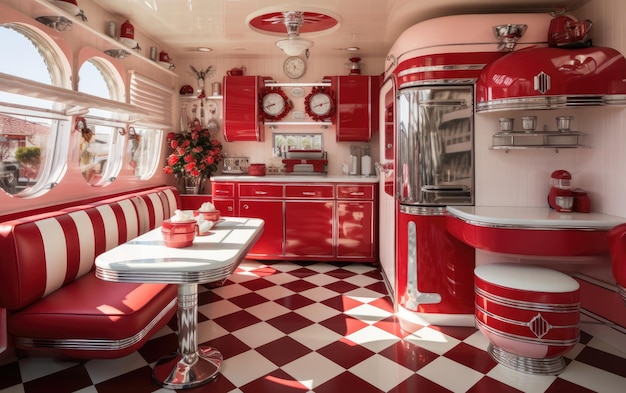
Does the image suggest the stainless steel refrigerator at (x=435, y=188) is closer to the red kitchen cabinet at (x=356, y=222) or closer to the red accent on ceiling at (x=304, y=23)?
the red accent on ceiling at (x=304, y=23)

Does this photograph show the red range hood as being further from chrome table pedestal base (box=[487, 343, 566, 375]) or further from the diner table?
the diner table

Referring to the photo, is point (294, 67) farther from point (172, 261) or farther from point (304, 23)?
point (172, 261)

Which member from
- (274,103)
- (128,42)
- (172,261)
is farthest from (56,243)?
(274,103)

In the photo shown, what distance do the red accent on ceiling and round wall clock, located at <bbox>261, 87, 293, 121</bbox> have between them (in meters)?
1.93

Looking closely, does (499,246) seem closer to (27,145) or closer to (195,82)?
(27,145)

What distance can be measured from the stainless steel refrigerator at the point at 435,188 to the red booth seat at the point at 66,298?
2.17 metres

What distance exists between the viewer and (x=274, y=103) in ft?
19.8

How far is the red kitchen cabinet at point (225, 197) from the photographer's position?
5.62m

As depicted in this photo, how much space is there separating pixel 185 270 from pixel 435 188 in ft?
7.63

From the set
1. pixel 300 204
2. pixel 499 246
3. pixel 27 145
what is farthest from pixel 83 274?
pixel 499 246

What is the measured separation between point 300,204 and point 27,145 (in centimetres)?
313

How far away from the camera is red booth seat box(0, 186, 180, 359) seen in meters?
2.55

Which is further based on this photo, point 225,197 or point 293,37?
point 225,197

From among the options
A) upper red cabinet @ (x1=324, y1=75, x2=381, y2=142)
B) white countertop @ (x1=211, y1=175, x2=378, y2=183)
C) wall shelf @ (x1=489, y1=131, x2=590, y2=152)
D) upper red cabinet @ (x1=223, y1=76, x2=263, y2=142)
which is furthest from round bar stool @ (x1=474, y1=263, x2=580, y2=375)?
upper red cabinet @ (x1=223, y1=76, x2=263, y2=142)
